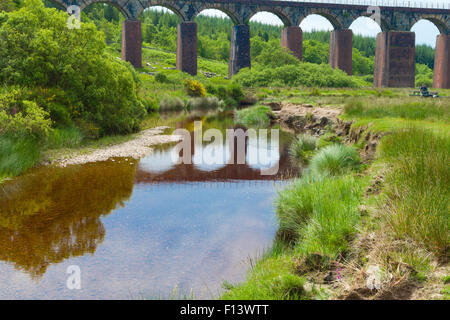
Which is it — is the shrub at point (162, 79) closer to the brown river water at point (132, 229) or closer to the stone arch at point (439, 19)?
the stone arch at point (439, 19)

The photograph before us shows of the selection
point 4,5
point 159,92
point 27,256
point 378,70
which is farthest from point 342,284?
point 378,70

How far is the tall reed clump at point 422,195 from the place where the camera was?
4.73 m

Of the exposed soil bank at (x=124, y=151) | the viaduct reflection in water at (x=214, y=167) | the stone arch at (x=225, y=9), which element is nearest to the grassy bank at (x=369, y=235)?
the viaduct reflection in water at (x=214, y=167)

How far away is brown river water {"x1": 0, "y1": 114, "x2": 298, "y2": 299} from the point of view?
216 inches

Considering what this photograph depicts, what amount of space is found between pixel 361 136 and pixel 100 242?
8.39 metres

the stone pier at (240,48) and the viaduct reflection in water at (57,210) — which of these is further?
the stone pier at (240,48)

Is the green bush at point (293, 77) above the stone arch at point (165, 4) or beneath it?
beneath

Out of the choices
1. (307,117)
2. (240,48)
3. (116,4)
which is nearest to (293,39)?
(240,48)

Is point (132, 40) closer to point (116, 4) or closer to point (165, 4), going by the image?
point (116, 4)

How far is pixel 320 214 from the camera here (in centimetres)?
632

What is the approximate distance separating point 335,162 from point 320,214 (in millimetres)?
3942

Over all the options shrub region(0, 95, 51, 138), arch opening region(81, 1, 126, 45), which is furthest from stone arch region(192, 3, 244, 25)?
arch opening region(81, 1, 126, 45)

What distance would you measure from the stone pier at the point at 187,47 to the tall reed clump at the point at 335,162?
3697cm

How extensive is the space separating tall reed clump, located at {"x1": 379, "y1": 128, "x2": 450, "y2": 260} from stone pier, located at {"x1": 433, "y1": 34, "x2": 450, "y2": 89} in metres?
48.1
